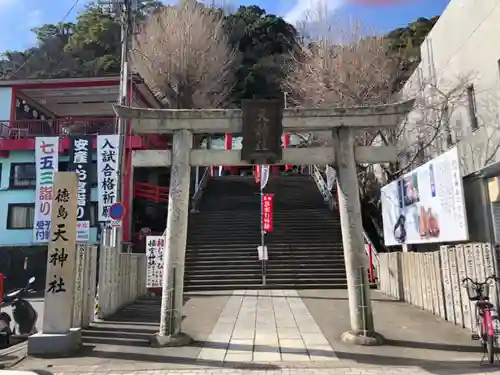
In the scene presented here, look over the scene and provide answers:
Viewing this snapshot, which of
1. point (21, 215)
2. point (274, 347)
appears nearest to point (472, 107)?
point (274, 347)

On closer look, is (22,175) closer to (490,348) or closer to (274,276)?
(274,276)

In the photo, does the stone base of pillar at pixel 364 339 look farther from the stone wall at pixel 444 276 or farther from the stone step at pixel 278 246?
the stone step at pixel 278 246

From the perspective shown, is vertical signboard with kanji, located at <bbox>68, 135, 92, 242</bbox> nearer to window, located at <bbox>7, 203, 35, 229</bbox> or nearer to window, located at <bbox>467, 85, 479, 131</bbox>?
window, located at <bbox>7, 203, 35, 229</bbox>

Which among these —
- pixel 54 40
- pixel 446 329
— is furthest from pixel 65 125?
pixel 54 40

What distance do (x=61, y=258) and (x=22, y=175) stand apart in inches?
633

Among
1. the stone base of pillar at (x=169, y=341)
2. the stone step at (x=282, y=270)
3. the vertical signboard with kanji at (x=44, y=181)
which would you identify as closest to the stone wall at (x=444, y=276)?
the stone step at (x=282, y=270)

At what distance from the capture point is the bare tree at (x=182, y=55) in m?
26.1

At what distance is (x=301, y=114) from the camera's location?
8.62 m

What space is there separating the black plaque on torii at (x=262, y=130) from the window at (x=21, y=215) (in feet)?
55.6

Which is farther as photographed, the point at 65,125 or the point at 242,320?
the point at 65,125

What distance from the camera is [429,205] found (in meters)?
11.0

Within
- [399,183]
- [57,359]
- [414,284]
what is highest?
[399,183]

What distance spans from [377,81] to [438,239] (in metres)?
10.6

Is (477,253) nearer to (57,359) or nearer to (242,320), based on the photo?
(242,320)
